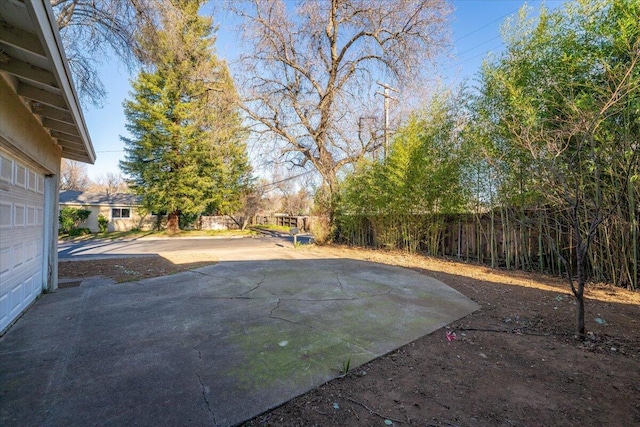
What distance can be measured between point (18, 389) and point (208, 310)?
1819 mm

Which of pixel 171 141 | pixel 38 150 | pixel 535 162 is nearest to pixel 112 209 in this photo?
pixel 171 141

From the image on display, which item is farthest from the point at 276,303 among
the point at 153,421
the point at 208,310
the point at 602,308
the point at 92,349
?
the point at 602,308

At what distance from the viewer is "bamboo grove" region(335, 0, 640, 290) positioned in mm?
3830

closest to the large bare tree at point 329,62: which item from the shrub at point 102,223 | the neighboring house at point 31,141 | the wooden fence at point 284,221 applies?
the neighboring house at point 31,141

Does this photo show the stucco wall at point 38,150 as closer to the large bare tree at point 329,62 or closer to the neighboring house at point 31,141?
the neighboring house at point 31,141

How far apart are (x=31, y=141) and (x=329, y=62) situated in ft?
30.2

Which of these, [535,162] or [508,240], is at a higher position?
[535,162]

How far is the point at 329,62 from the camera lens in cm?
1051

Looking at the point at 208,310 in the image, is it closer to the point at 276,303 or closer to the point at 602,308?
the point at 276,303

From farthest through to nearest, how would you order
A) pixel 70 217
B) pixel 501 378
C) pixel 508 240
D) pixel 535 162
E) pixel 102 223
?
1. pixel 102 223
2. pixel 70 217
3. pixel 508 240
4. pixel 535 162
5. pixel 501 378

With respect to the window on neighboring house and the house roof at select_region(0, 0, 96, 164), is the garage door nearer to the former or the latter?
the house roof at select_region(0, 0, 96, 164)

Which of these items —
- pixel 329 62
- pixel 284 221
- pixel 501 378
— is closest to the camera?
pixel 501 378

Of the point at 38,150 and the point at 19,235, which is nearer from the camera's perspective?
the point at 19,235

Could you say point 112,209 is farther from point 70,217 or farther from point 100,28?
point 100,28
